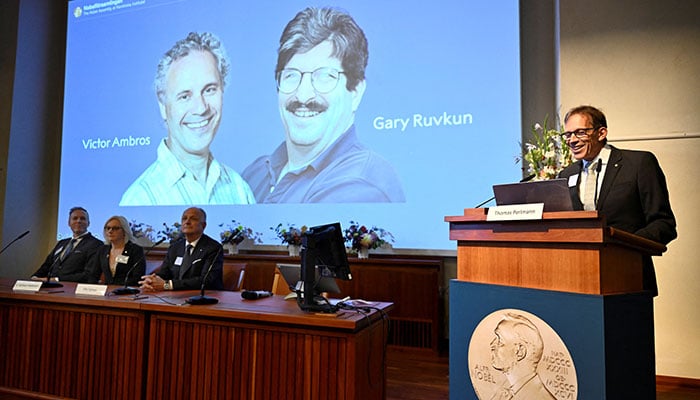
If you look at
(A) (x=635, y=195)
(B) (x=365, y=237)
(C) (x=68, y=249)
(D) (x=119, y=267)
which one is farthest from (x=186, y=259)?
(A) (x=635, y=195)

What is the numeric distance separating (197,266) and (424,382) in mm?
1776

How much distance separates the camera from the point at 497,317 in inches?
54.0

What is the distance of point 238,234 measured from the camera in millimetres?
4602

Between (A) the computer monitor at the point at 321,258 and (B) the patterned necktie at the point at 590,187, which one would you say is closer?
(B) the patterned necktie at the point at 590,187

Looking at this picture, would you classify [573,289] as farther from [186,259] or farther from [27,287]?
[27,287]

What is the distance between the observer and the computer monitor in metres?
2.10

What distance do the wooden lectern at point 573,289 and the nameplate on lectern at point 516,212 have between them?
3 cm

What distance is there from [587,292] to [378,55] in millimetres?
3472

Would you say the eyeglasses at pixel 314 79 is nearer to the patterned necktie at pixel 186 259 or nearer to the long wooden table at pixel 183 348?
the patterned necktie at pixel 186 259

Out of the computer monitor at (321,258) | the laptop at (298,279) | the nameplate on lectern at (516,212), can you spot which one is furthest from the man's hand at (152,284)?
the nameplate on lectern at (516,212)

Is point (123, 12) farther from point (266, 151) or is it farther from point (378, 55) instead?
point (378, 55)

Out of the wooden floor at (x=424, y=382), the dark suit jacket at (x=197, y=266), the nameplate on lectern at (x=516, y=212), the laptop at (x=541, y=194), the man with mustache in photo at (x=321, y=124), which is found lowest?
the wooden floor at (x=424, y=382)

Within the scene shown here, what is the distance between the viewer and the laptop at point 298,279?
7.41ft

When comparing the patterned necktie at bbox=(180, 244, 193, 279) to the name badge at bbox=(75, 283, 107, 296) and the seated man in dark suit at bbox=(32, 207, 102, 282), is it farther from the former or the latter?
the seated man in dark suit at bbox=(32, 207, 102, 282)
